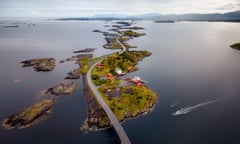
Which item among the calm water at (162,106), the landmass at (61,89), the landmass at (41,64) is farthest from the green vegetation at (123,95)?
the landmass at (41,64)

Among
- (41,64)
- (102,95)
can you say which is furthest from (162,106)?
(41,64)

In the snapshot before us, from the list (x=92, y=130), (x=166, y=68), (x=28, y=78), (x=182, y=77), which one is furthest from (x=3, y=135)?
(x=166, y=68)

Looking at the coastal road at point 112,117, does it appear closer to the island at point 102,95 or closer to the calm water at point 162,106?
the island at point 102,95

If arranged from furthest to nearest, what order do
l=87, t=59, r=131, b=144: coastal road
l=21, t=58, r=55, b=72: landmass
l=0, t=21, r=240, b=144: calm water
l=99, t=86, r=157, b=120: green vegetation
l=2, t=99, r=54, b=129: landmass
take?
l=21, t=58, r=55, b=72: landmass
l=99, t=86, r=157, b=120: green vegetation
l=2, t=99, r=54, b=129: landmass
l=0, t=21, r=240, b=144: calm water
l=87, t=59, r=131, b=144: coastal road

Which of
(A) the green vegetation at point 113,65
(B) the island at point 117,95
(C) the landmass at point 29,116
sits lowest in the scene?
(C) the landmass at point 29,116

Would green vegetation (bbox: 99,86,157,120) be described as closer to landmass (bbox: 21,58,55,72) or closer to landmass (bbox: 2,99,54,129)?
landmass (bbox: 2,99,54,129)

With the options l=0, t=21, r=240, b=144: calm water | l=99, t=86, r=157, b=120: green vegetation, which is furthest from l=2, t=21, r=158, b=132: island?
l=0, t=21, r=240, b=144: calm water

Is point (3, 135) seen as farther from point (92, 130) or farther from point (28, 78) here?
point (28, 78)

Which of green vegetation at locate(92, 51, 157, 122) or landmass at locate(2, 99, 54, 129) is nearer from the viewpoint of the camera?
landmass at locate(2, 99, 54, 129)
